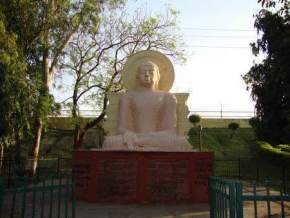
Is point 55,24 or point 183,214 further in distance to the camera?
point 55,24

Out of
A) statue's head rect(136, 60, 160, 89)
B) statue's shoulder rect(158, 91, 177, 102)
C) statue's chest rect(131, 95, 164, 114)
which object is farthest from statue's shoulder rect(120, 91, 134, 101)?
statue's shoulder rect(158, 91, 177, 102)

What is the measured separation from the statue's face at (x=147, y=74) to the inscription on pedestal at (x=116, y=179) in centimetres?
229

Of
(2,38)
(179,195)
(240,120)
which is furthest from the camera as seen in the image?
(240,120)

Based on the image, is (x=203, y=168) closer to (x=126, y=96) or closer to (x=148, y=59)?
(x=126, y=96)

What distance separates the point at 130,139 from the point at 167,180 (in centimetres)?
121

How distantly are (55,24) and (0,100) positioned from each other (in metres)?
4.21

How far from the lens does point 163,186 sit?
8.82 meters

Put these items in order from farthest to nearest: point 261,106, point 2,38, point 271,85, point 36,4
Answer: point 261,106
point 271,85
point 36,4
point 2,38

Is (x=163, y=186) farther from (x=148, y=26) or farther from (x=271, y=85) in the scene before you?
(x=148, y=26)

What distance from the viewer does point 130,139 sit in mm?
9344

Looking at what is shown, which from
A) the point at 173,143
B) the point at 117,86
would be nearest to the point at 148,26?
the point at 117,86

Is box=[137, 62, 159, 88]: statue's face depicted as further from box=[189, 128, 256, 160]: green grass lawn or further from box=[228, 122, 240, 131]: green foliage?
box=[228, 122, 240, 131]: green foliage

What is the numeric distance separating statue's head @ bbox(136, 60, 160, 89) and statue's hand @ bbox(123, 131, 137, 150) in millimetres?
1500

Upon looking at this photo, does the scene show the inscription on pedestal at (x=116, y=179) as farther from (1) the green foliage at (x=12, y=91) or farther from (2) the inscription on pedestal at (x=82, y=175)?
(1) the green foliage at (x=12, y=91)
